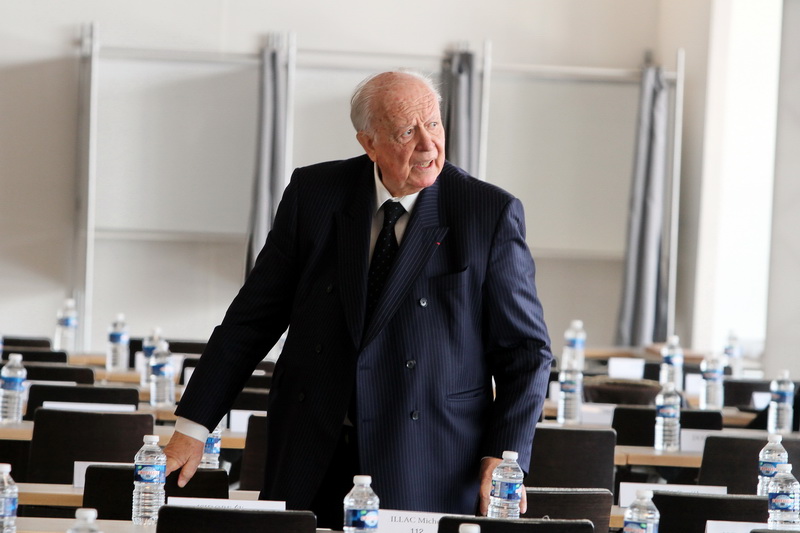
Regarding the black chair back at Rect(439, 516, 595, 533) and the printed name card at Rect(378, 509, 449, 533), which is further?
the printed name card at Rect(378, 509, 449, 533)

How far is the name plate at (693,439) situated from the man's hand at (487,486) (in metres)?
2.36

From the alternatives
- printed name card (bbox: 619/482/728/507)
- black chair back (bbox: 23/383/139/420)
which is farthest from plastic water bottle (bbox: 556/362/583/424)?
black chair back (bbox: 23/383/139/420)

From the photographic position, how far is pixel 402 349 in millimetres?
2725

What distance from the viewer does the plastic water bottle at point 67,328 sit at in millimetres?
8883

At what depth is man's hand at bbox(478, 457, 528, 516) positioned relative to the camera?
2.67m

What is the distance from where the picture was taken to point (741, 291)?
9.38m

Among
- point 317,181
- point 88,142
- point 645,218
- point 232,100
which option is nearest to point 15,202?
point 88,142

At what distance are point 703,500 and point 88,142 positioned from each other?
7723mm

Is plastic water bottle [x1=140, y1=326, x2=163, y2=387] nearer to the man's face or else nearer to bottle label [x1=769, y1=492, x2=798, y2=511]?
the man's face

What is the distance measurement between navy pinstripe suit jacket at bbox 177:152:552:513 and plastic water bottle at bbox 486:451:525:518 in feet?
0.21

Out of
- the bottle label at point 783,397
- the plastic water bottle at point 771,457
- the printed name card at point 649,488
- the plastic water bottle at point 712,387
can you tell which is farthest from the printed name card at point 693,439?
the plastic water bottle at point 712,387

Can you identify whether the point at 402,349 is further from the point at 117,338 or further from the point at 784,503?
the point at 117,338

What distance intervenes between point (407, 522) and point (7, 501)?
0.92 meters

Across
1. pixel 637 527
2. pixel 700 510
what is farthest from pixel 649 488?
pixel 637 527
